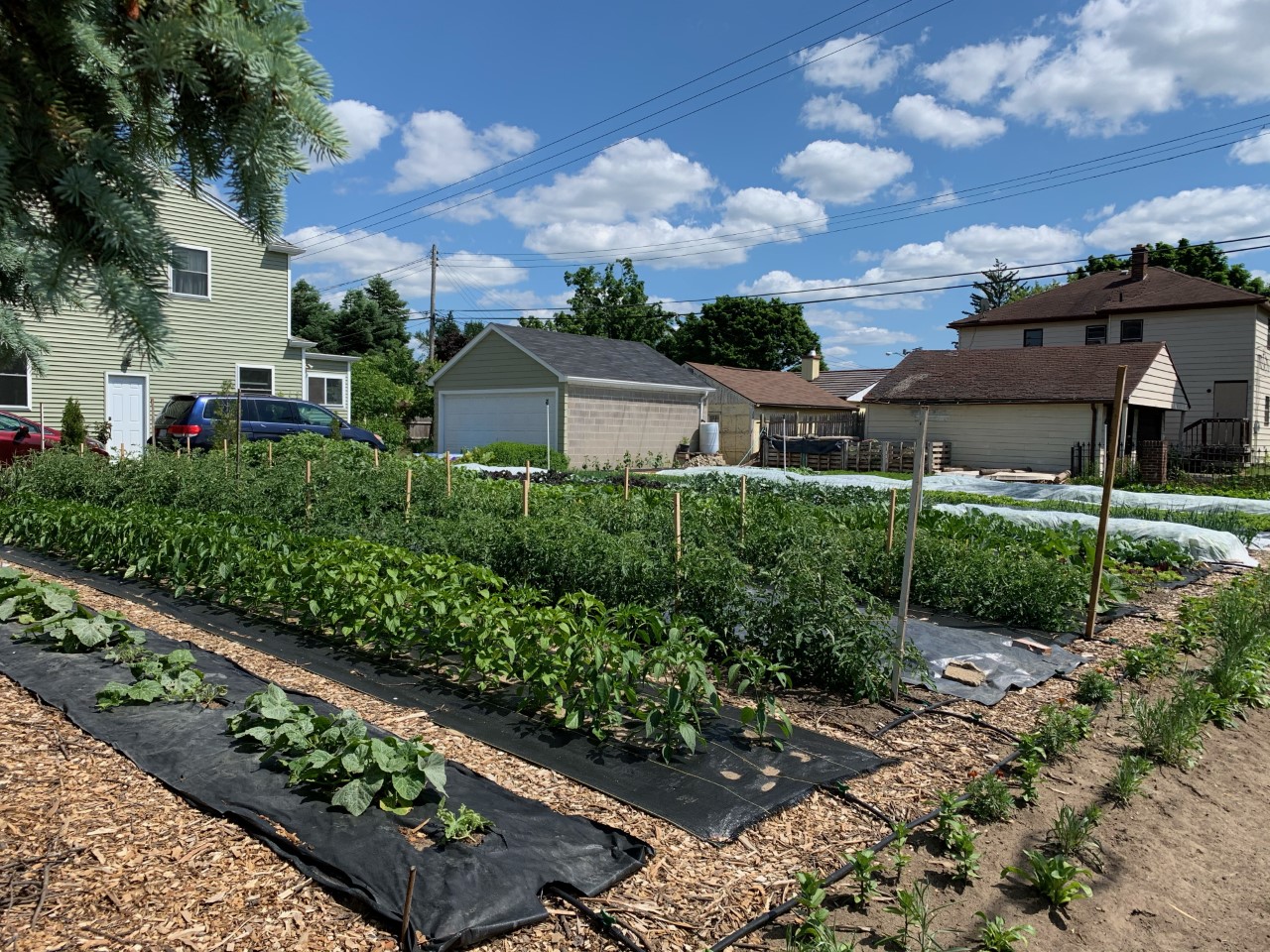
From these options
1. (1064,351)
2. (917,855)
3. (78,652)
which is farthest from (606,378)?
(917,855)

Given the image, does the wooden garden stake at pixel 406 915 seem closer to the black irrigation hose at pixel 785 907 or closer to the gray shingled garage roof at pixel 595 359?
the black irrigation hose at pixel 785 907

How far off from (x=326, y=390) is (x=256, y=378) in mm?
2672

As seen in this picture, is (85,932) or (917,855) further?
(917,855)

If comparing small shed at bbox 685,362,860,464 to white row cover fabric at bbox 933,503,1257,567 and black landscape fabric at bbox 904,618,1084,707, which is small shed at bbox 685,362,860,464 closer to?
white row cover fabric at bbox 933,503,1257,567

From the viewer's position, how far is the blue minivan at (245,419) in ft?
49.1

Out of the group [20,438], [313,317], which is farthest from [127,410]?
[313,317]

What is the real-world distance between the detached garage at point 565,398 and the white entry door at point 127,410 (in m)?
8.79

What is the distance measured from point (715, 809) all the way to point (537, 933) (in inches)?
45.1

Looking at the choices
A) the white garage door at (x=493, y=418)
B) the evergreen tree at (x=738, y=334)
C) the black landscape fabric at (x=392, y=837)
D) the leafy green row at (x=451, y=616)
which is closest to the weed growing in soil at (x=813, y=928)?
the black landscape fabric at (x=392, y=837)

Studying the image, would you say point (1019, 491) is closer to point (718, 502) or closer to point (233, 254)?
point (718, 502)

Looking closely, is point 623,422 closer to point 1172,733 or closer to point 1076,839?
point 1172,733

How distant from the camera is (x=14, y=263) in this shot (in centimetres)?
197

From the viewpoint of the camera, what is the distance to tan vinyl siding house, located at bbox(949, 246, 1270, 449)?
2592cm

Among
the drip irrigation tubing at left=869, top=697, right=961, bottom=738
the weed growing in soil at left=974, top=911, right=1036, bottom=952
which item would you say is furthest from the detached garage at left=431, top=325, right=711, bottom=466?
the weed growing in soil at left=974, top=911, right=1036, bottom=952
